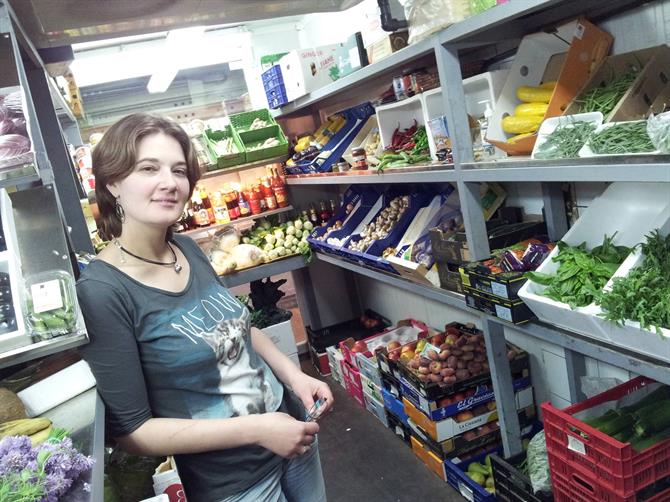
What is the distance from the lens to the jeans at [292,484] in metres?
1.56

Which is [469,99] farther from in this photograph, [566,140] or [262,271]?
[262,271]

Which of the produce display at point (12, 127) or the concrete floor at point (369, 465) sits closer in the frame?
the produce display at point (12, 127)

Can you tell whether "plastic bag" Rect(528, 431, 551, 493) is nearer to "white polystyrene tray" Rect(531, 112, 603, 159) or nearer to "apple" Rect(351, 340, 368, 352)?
"white polystyrene tray" Rect(531, 112, 603, 159)

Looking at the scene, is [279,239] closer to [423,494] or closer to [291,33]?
[423,494]

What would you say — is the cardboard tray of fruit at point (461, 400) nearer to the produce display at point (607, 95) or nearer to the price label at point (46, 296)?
the produce display at point (607, 95)

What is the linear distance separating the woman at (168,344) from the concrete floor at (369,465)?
4.77 feet

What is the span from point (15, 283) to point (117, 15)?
5.49 feet

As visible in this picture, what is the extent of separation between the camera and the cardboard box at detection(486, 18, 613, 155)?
184 cm

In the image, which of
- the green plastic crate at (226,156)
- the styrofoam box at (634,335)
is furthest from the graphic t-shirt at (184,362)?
the green plastic crate at (226,156)

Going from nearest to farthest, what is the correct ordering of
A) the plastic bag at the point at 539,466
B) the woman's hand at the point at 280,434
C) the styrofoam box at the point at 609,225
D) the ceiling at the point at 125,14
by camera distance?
the woman's hand at the point at 280,434
the styrofoam box at the point at 609,225
the plastic bag at the point at 539,466
the ceiling at the point at 125,14

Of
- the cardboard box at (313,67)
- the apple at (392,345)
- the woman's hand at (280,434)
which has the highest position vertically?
the cardboard box at (313,67)

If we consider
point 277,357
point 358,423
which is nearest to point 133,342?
point 277,357

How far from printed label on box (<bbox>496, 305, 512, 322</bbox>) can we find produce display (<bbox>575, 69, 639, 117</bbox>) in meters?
0.71

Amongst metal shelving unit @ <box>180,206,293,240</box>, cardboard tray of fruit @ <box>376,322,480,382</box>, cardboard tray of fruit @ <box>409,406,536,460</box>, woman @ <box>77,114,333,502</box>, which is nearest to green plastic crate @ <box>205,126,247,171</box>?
metal shelving unit @ <box>180,206,293,240</box>
